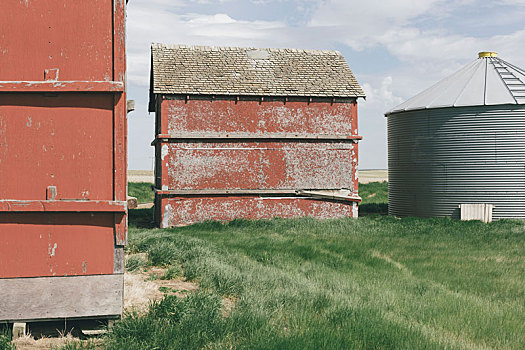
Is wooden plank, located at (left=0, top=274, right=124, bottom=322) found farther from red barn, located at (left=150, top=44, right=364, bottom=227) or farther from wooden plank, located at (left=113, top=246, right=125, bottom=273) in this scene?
red barn, located at (left=150, top=44, right=364, bottom=227)

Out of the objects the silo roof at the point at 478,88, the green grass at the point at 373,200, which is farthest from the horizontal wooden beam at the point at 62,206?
the green grass at the point at 373,200

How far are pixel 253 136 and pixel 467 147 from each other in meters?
8.23

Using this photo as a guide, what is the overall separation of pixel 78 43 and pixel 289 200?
1366 centimetres

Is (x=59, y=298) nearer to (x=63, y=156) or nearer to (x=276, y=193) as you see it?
(x=63, y=156)

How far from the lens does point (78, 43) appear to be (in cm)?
666

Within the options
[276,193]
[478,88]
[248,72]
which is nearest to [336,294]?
[276,193]

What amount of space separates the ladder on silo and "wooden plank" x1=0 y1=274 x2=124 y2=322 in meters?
18.0

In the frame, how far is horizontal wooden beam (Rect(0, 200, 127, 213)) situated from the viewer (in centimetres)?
640

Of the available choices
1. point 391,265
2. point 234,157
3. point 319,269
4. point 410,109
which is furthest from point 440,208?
point 319,269

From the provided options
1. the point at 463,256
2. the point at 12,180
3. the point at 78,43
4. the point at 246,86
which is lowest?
the point at 463,256

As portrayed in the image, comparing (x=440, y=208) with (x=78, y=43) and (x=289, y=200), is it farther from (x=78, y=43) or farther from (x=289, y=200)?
(x=78, y=43)

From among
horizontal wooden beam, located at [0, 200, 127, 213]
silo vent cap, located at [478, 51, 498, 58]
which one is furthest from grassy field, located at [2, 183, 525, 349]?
silo vent cap, located at [478, 51, 498, 58]

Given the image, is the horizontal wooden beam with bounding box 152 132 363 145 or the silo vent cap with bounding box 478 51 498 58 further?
the silo vent cap with bounding box 478 51 498 58

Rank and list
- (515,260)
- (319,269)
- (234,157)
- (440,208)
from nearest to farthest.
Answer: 1. (319,269)
2. (515,260)
3. (234,157)
4. (440,208)
